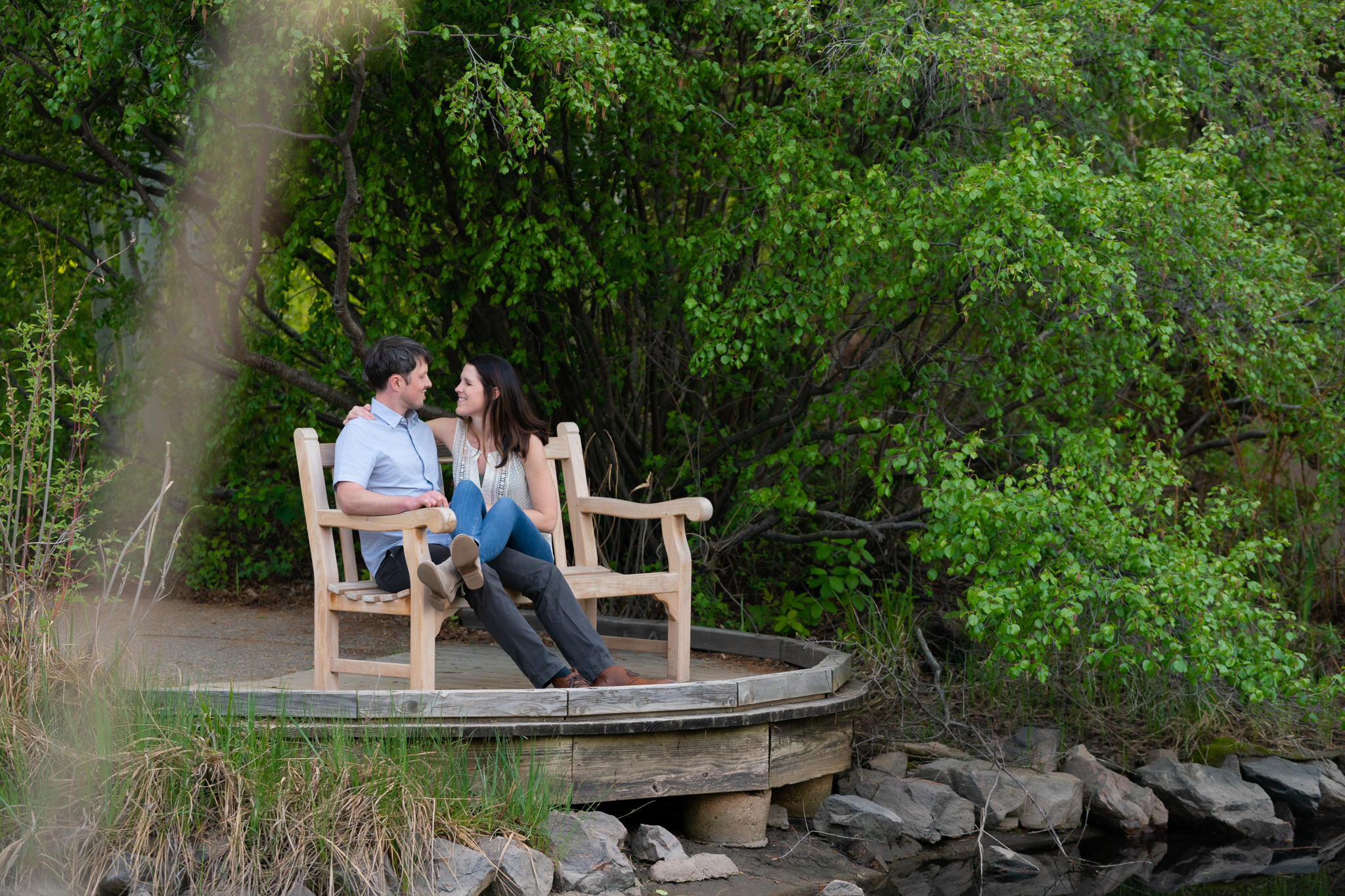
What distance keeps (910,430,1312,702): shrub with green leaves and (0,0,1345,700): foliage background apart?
0.03 meters

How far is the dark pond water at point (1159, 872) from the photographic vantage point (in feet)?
13.4

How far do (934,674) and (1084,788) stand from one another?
1.14 metres

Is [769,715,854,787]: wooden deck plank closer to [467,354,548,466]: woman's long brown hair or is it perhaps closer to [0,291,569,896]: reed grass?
[0,291,569,896]: reed grass

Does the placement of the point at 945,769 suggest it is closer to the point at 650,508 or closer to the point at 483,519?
the point at 650,508

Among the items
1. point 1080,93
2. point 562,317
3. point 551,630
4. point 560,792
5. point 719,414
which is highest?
point 1080,93

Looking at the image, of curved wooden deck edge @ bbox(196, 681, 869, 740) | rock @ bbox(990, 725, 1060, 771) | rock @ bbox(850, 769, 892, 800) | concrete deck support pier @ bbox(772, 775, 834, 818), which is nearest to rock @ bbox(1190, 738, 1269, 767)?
rock @ bbox(990, 725, 1060, 771)

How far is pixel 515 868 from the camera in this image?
130 inches

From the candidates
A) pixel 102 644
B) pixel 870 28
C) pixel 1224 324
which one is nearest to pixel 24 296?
pixel 102 644

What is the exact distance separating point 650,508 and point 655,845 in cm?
114

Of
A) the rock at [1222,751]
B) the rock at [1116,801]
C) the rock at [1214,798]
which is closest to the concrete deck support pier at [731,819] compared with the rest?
the rock at [1116,801]

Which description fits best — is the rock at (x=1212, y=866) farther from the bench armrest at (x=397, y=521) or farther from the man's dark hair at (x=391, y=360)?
the man's dark hair at (x=391, y=360)

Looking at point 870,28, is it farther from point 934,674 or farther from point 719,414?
point 934,674

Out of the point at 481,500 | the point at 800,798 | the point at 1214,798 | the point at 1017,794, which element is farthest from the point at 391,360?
the point at 1214,798

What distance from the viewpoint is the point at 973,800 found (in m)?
4.75
